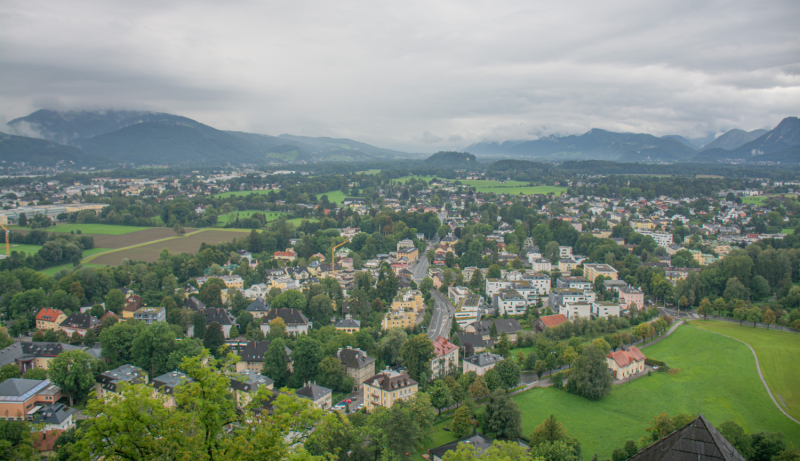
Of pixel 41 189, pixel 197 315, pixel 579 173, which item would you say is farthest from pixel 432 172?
pixel 197 315

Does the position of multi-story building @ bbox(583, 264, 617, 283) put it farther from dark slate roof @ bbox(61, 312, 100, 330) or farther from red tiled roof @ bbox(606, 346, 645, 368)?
dark slate roof @ bbox(61, 312, 100, 330)

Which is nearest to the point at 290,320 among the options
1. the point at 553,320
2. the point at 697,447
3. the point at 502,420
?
the point at 502,420

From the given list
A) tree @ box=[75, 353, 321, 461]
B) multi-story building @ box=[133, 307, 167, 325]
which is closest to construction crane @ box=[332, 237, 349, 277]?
multi-story building @ box=[133, 307, 167, 325]

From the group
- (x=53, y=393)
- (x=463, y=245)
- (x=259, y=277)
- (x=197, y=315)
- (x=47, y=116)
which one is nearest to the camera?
(x=53, y=393)

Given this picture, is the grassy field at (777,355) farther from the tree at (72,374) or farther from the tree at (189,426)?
the tree at (72,374)

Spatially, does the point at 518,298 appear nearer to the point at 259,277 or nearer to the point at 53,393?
the point at 259,277
